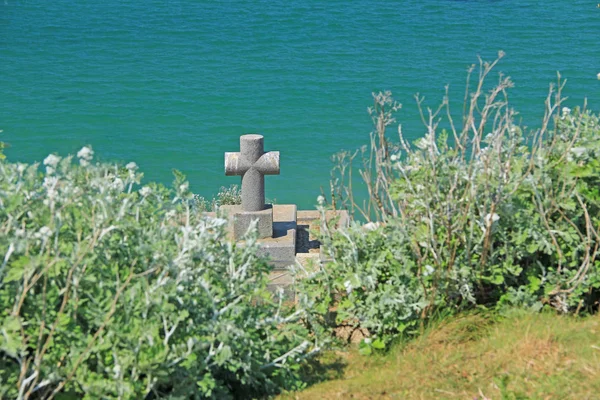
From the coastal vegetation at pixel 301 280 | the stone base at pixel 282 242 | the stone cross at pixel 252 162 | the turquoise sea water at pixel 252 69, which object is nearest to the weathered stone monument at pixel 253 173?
the stone cross at pixel 252 162

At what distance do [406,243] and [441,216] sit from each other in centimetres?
25

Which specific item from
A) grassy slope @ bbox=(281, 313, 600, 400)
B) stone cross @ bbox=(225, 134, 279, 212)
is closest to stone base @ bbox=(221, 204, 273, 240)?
stone cross @ bbox=(225, 134, 279, 212)

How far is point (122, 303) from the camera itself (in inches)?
154


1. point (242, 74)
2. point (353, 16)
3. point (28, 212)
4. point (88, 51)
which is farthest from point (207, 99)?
point (28, 212)

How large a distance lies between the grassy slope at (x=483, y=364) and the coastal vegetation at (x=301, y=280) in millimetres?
17

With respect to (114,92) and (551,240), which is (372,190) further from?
(114,92)

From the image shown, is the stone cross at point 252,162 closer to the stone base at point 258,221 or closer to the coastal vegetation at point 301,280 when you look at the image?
the stone base at point 258,221

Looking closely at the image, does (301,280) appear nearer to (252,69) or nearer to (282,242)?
(282,242)

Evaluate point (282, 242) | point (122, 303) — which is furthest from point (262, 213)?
point (122, 303)

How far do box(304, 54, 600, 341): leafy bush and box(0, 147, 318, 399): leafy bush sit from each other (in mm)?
Result: 613

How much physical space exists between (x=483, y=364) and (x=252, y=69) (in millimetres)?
16172

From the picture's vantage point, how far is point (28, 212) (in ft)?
13.7

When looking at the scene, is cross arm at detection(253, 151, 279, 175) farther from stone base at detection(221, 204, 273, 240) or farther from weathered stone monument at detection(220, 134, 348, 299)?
stone base at detection(221, 204, 273, 240)

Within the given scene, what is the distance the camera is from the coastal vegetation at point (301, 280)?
382 cm
